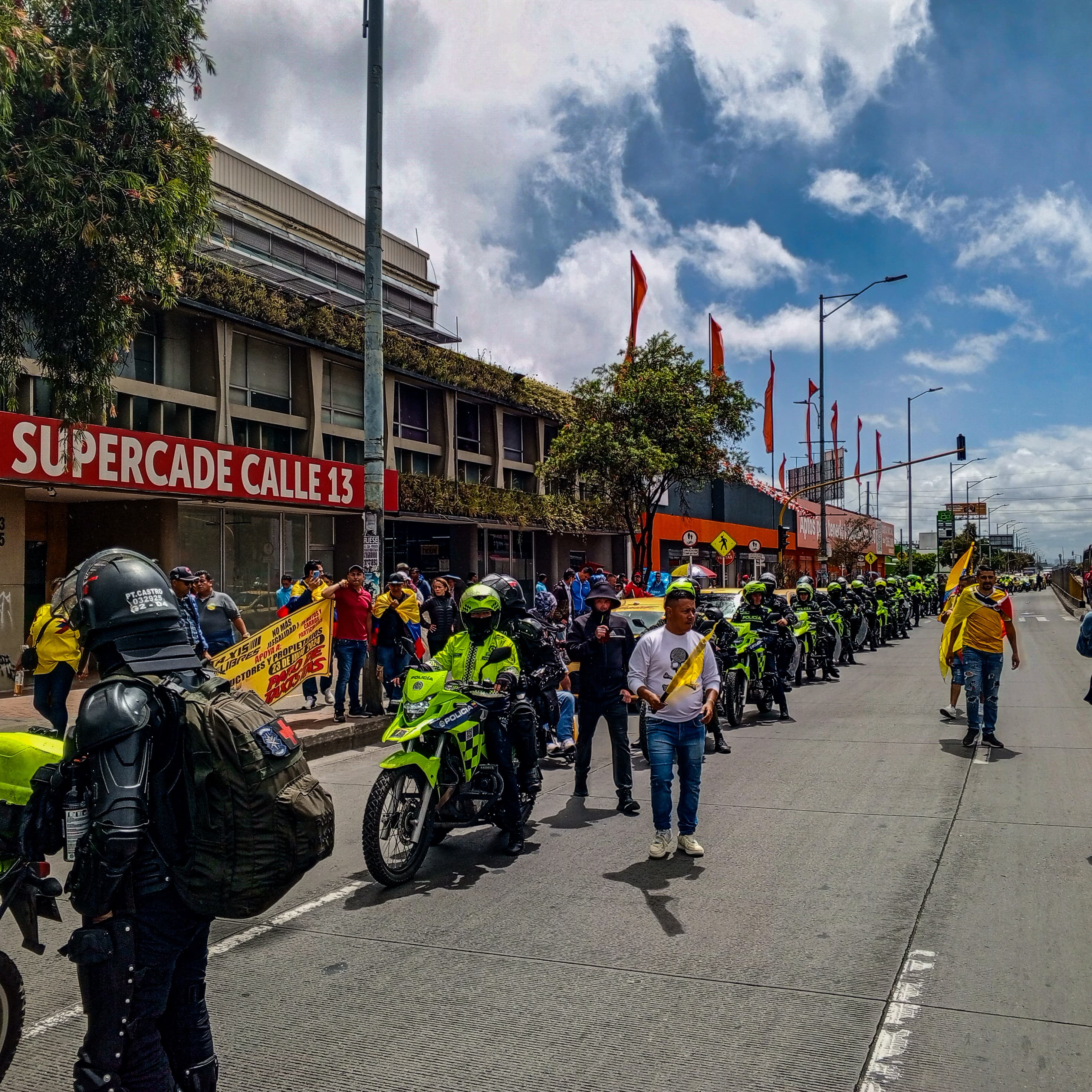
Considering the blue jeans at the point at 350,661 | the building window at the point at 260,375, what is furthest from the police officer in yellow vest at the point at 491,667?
the building window at the point at 260,375

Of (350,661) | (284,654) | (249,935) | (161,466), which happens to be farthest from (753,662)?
(161,466)

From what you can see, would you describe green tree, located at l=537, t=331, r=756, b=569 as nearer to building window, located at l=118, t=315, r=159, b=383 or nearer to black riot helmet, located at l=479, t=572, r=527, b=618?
building window, located at l=118, t=315, r=159, b=383

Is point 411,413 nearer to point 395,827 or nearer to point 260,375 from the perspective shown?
point 260,375

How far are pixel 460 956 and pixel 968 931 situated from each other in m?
2.48

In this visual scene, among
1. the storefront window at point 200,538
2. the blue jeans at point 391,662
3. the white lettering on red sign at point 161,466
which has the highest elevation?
the white lettering on red sign at point 161,466

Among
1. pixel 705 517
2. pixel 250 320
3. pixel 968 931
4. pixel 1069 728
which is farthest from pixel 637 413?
pixel 968 931

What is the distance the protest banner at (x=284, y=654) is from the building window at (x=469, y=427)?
1687 centimetres

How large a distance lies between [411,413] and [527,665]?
19745mm

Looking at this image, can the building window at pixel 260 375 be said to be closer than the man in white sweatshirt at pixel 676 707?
No

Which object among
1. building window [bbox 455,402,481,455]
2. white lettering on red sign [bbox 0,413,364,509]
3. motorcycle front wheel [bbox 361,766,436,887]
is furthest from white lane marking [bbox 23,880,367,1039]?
building window [bbox 455,402,481,455]

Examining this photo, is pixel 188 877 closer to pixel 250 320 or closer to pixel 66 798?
pixel 66 798

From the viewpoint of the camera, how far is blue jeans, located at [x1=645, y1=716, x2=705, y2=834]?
6352mm

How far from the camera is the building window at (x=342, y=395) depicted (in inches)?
894

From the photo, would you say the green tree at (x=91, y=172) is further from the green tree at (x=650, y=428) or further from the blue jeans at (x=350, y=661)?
the green tree at (x=650, y=428)
